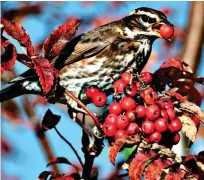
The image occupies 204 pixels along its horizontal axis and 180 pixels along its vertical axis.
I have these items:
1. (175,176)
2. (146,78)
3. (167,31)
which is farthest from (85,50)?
(175,176)

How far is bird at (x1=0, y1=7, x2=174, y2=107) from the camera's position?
12.2ft

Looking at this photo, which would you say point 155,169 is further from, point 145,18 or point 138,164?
point 145,18

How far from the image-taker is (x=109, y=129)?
7.73 ft

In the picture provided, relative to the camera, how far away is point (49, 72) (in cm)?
217

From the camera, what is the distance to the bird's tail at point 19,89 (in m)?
3.85

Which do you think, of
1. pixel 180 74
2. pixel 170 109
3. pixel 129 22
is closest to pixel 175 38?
Result: pixel 129 22

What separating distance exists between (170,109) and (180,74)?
438 millimetres

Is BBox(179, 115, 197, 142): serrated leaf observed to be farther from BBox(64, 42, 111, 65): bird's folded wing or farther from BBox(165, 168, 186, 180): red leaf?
BBox(64, 42, 111, 65): bird's folded wing

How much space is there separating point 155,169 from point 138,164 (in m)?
0.07

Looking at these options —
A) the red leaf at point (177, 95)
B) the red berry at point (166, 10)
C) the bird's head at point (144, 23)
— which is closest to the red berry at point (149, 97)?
the red leaf at point (177, 95)

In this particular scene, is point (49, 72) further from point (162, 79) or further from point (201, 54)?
point (201, 54)

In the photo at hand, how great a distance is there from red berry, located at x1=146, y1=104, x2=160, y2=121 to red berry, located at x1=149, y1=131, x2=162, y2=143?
6cm

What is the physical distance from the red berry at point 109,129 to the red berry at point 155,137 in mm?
151

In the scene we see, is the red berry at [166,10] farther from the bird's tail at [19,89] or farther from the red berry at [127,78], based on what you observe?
the red berry at [127,78]
